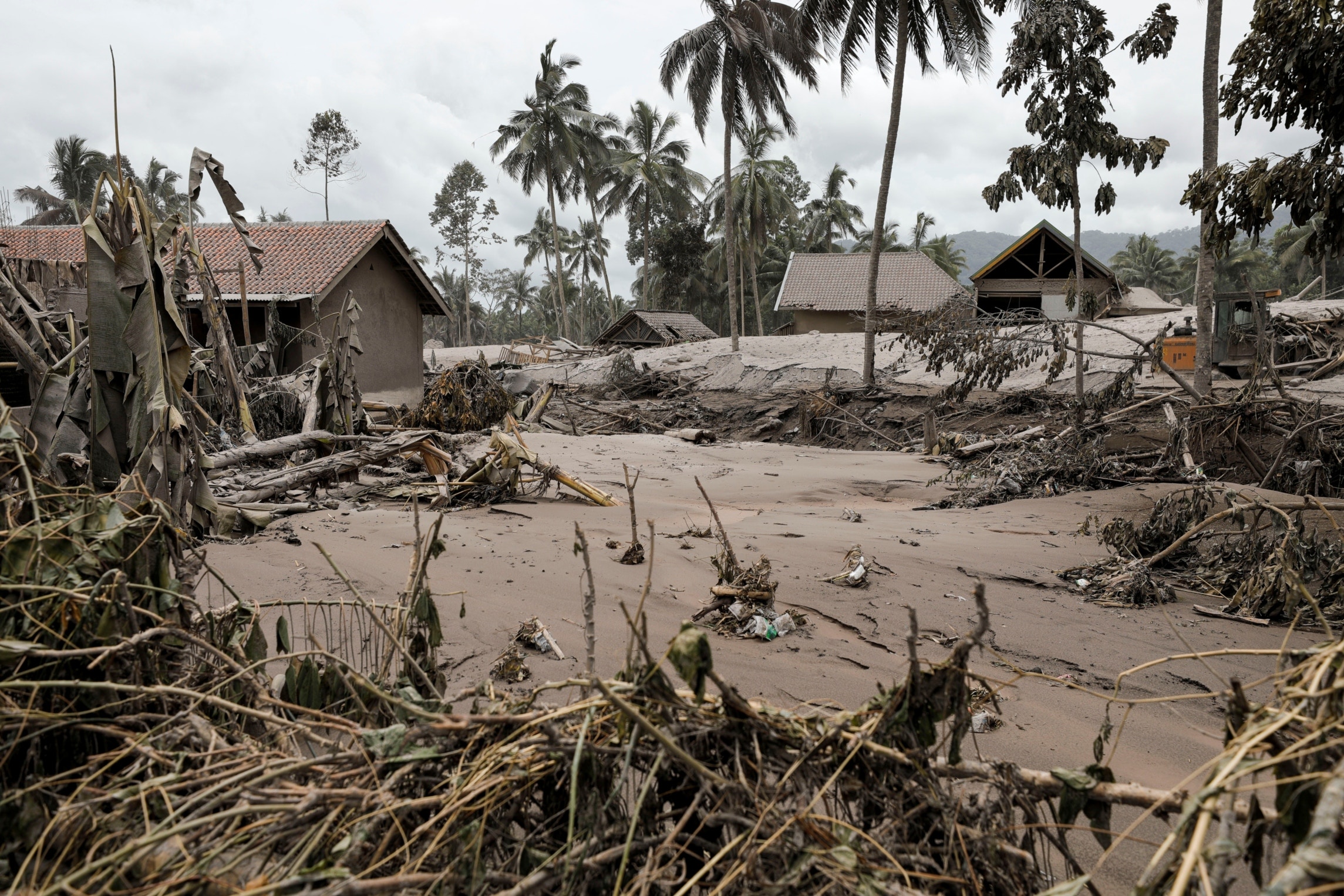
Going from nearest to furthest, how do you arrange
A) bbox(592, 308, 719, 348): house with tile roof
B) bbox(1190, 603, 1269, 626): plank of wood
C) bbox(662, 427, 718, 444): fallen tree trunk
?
bbox(1190, 603, 1269, 626): plank of wood < bbox(662, 427, 718, 444): fallen tree trunk < bbox(592, 308, 719, 348): house with tile roof

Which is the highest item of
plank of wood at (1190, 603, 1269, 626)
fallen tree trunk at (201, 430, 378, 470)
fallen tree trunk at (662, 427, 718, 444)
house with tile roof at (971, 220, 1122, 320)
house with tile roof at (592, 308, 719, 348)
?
house with tile roof at (971, 220, 1122, 320)

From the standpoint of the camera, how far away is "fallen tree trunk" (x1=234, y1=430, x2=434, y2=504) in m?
7.09

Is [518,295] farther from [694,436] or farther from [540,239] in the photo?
[694,436]

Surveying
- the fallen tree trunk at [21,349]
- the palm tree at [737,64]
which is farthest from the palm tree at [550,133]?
the fallen tree trunk at [21,349]

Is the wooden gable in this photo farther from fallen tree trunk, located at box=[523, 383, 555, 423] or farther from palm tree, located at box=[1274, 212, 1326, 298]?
palm tree, located at box=[1274, 212, 1326, 298]

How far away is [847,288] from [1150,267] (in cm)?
3758

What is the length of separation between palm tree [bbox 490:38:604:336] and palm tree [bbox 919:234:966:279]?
21020mm

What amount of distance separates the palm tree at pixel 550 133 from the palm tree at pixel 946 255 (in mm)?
21020

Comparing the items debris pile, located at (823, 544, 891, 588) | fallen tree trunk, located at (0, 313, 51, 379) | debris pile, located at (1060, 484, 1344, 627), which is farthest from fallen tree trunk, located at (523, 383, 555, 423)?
debris pile, located at (1060, 484, 1344, 627)

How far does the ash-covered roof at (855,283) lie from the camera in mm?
30344

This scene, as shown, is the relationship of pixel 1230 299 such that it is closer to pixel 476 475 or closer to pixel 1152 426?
pixel 1152 426

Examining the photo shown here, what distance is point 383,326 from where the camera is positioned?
64.0 ft

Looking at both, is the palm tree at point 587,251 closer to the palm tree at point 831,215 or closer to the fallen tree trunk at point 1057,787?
the palm tree at point 831,215

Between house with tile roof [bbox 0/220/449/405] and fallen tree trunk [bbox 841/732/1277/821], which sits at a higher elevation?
house with tile roof [bbox 0/220/449/405]
